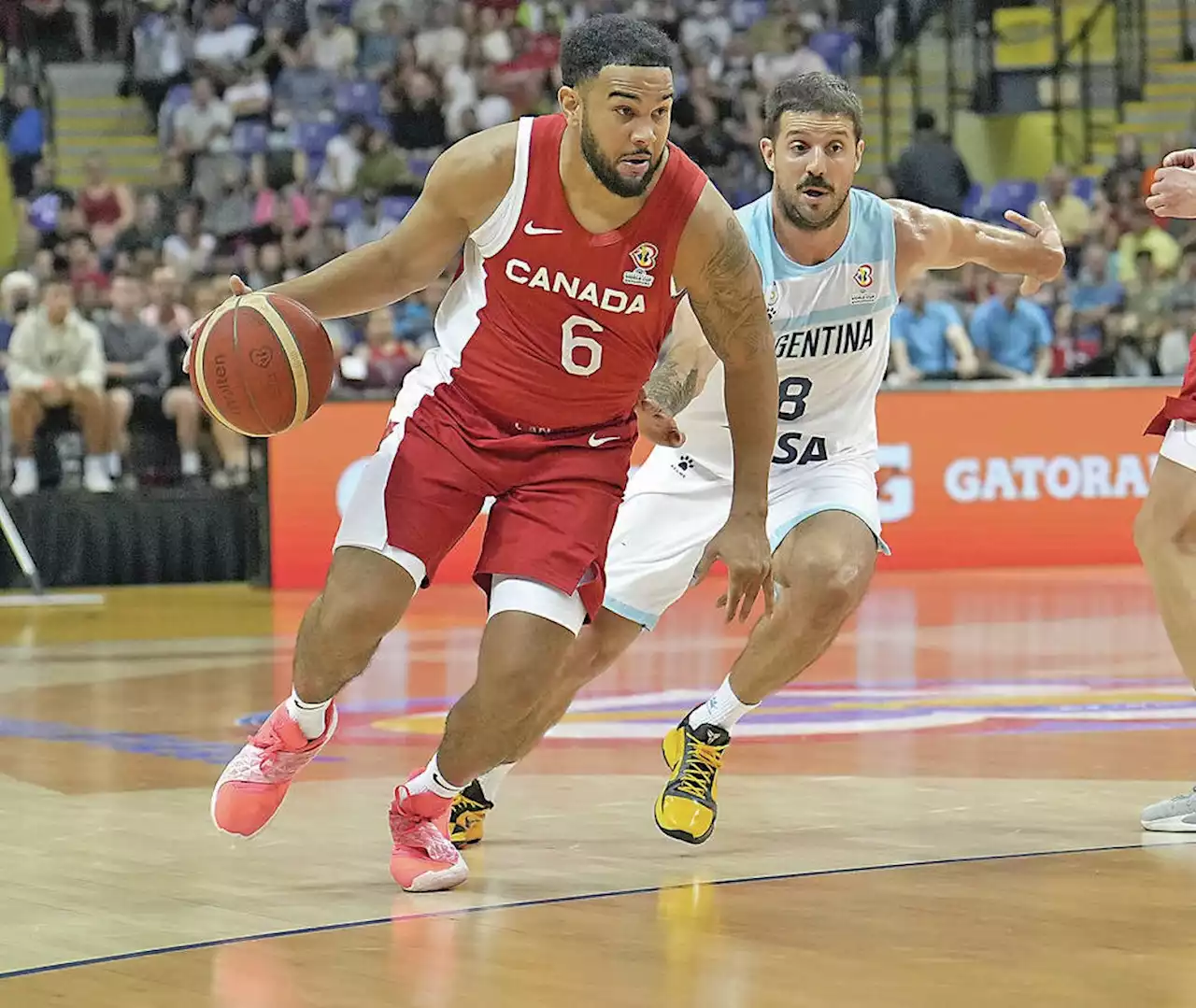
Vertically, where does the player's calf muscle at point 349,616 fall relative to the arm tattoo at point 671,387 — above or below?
below

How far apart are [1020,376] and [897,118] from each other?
5.37 meters

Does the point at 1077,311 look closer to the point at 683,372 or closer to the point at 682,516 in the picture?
the point at 682,516

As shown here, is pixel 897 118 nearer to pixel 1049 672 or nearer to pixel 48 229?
pixel 48 229

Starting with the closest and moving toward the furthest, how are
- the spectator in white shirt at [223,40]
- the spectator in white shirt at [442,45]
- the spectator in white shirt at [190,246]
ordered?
the spectator in white shirt at [190,246], the spectator in white shirt at [223,40], the spectator in white shirt at [442,45]

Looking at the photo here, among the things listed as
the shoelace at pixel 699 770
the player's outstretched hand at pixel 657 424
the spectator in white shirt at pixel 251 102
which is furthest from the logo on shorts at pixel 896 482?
the player's outstretched hand at pixel 657 424

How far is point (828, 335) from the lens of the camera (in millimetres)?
6352

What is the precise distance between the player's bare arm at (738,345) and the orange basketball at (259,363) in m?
0.92

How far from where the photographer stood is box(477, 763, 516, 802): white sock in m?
5.90

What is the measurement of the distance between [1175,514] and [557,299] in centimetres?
196

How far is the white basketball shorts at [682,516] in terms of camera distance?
20.0 ft

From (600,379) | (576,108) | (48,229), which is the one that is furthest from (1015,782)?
(48,229)

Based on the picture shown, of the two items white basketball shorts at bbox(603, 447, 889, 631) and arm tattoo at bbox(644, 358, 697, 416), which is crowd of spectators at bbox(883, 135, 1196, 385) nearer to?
white basketball shorts at bbox(603, 447, 889, 631)

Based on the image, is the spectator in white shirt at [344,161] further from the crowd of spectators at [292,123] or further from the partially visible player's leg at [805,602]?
the partially visible player's leg at [805,602]

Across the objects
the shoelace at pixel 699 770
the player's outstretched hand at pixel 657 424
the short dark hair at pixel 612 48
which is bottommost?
the shoelace at pixel 699 770
